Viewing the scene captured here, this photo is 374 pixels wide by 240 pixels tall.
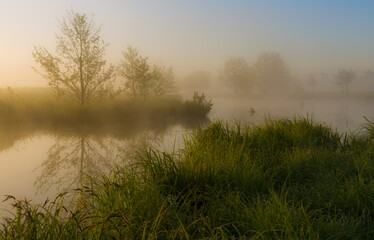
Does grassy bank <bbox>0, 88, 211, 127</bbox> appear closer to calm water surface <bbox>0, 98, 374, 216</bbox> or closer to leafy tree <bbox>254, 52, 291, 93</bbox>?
calm water surface <bbox>0, 98, 374, 216</bbox>

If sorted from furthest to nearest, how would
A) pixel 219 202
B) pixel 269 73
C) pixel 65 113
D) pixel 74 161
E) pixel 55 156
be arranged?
pixel 269 73 < pixel 65 113 < pixel 55 156 < pixel 74 161 < pixel 219 202

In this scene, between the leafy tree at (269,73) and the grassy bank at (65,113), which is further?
the leafy tree at (269,73)

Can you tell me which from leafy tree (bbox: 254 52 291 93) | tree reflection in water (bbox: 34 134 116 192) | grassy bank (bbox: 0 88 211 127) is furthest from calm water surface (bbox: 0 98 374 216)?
leafy tree (bbox: 254 52 291 93)

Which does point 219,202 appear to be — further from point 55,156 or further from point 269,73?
point 269,73

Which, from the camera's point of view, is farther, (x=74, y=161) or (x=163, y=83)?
(x=163, y=83)

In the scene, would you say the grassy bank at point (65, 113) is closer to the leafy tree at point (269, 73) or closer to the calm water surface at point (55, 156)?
the calm water surface at point (55, 156)

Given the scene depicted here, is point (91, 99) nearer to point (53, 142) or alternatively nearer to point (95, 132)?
point (95, 132)

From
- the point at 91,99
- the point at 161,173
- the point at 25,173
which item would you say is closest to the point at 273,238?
the point at 161,173

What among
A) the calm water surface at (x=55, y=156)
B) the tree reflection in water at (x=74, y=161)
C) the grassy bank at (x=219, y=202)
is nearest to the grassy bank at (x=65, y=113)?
the calm water surface at (x=55, y=156)

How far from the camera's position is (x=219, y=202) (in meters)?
4.13

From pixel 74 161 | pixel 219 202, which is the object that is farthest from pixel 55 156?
pixel 219 202

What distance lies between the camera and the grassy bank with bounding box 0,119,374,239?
304cm

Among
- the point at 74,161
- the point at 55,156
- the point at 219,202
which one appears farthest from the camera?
the point at 55,156

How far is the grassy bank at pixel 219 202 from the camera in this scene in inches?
119
